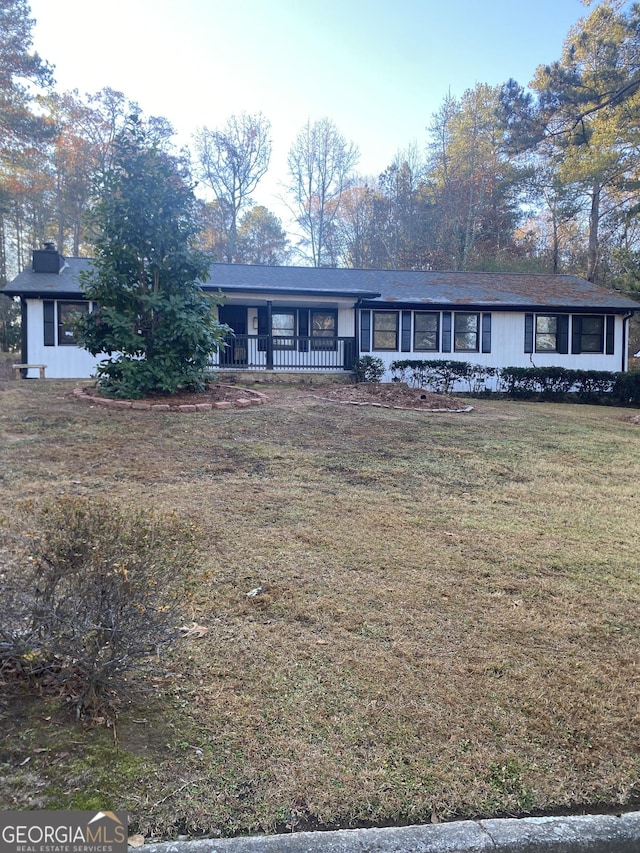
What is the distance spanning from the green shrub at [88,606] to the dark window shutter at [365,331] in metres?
14.8

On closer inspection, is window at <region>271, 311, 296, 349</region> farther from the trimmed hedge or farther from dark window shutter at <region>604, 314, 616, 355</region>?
dark window shutter at <region>604, 314, 616, 355</region>

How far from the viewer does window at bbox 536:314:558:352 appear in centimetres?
1741

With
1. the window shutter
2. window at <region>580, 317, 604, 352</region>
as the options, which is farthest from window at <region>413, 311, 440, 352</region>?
window at <region>580, 317, 604, 352</region>

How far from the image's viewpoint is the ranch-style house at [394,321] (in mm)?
15820

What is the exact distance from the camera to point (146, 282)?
9.64 m

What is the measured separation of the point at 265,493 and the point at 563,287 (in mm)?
16860

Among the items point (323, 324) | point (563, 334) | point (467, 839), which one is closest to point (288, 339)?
point (323, 324)

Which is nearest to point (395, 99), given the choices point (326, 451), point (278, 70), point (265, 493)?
point (278, 70)

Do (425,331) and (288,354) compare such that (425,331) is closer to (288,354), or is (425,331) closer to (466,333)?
(466,333)

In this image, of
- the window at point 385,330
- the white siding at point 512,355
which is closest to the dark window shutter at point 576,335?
the white siding at point 512,355

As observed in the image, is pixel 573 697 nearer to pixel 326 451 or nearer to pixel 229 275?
pixel 326 451

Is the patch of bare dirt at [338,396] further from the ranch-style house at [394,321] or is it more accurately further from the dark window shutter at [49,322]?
the dark window shutter at [49,322]

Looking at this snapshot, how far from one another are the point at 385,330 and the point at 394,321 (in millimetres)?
384

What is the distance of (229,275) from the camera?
1683 centimetres
